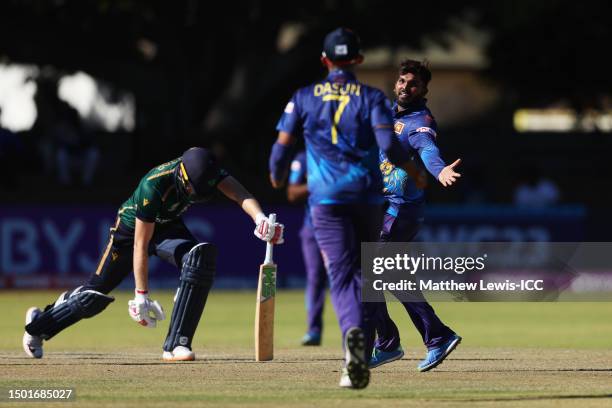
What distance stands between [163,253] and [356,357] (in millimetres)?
3028

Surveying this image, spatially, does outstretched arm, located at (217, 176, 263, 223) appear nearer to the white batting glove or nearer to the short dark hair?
the white batting glove

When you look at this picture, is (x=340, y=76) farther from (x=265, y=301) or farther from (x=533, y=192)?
(x=533, y=192)

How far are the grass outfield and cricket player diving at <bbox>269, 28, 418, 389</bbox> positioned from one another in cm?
73

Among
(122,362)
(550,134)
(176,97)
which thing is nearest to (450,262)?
(122,362)

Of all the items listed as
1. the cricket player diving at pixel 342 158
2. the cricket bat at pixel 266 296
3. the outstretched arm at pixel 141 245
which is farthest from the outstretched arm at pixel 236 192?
the cricket player diving at pixel 342 158

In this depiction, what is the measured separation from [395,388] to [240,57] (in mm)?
22166

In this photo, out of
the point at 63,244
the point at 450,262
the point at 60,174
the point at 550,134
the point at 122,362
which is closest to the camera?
the point at 122,362

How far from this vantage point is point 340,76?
991 cm

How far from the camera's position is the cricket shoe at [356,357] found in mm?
9508

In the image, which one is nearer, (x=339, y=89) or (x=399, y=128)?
(x=339, y=89)

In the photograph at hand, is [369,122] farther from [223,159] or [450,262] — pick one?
[223,159]

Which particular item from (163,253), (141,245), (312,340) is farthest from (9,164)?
(141,245)

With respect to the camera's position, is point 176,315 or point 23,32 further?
point 23,32

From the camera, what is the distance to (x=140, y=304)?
11.8 meters
